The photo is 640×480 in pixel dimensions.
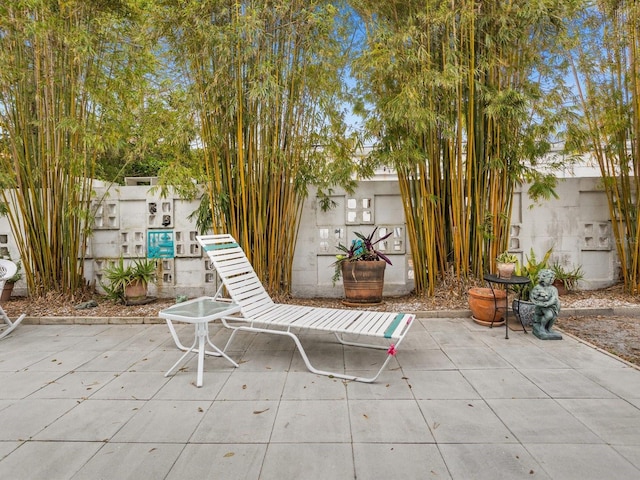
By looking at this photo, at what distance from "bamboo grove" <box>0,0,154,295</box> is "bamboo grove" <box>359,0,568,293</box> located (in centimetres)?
246

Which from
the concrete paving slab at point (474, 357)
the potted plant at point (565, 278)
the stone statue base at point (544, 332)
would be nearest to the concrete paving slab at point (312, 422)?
the concrete paving slab at point (474, 357)

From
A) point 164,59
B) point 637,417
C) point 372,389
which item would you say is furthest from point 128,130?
point 637,417

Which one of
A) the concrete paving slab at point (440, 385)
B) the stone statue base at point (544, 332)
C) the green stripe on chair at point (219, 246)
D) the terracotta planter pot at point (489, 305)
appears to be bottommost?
the concrete paving slab at point (440, 385)

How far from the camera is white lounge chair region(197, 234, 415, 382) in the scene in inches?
86.8

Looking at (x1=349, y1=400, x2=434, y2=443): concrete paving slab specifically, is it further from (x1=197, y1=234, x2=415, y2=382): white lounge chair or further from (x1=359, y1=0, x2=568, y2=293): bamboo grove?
(x1=359, y1=0, x2=568, y2=293): bamboo grove

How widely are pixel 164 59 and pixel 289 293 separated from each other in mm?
2702

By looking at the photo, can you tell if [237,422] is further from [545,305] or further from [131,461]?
[545,305]

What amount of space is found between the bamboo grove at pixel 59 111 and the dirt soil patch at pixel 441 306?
0.24 meters

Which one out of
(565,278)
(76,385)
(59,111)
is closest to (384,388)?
(76,385)

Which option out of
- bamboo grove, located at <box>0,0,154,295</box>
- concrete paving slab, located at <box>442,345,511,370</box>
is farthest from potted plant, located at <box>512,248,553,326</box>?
bamboo grove, located at <box>0,0,154,295</box>

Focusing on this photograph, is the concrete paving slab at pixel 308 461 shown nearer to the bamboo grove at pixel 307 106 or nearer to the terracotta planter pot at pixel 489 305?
the terracotta planter pot at pixel 489 305

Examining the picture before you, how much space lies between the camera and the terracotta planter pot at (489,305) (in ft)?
10.6

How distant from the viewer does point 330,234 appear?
4.49 m

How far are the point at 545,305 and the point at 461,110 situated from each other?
1879mm
